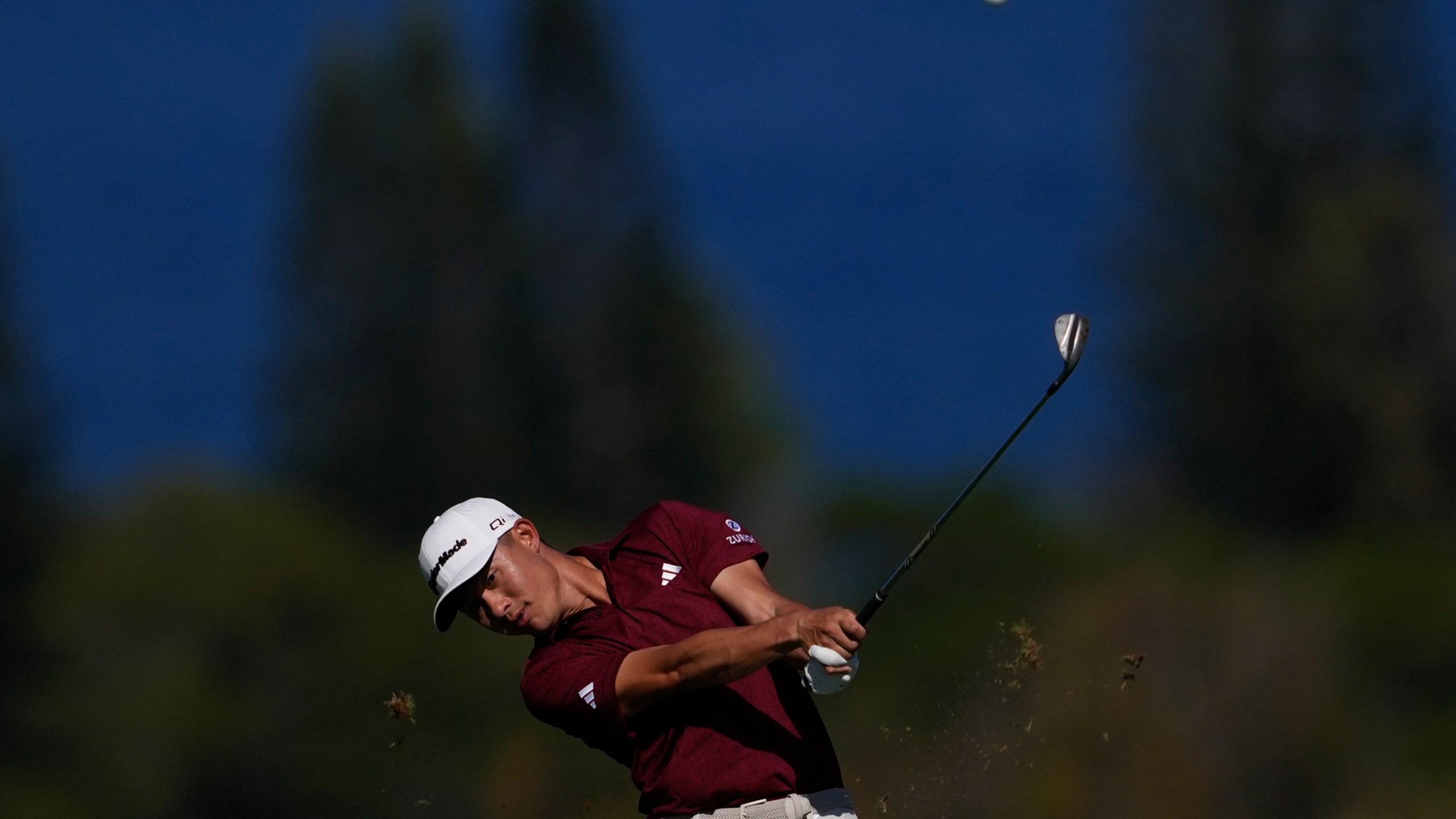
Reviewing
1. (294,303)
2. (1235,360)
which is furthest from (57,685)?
(1235,360)

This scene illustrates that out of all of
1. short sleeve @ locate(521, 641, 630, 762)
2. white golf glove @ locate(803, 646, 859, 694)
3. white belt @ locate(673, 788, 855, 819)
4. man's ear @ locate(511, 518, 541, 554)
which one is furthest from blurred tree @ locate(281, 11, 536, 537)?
white golf glove @ locate(803, 646, 859, 694)

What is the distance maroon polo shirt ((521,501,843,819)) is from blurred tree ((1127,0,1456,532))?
10.9m

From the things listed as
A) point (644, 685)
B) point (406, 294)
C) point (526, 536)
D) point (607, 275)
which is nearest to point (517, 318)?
point (607, 275)

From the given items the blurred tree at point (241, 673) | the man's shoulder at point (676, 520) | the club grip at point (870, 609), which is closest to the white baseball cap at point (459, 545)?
the man's shoulder at point (676, 520)

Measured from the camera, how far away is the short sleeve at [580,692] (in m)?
3.65

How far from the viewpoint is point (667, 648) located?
356 cm

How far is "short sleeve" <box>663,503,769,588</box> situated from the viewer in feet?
12.6

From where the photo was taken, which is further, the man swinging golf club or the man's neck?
the man's neck

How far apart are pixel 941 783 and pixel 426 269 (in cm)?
985

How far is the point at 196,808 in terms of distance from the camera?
11867mm

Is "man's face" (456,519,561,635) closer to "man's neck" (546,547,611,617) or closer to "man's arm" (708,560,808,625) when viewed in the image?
"man's neck" (546,547,611,617)

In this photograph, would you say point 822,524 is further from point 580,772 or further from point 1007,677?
point 1007,677

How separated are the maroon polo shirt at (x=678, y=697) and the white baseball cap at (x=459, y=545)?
197 millimetres

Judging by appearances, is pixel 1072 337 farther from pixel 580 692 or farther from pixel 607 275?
pixel 607 275
